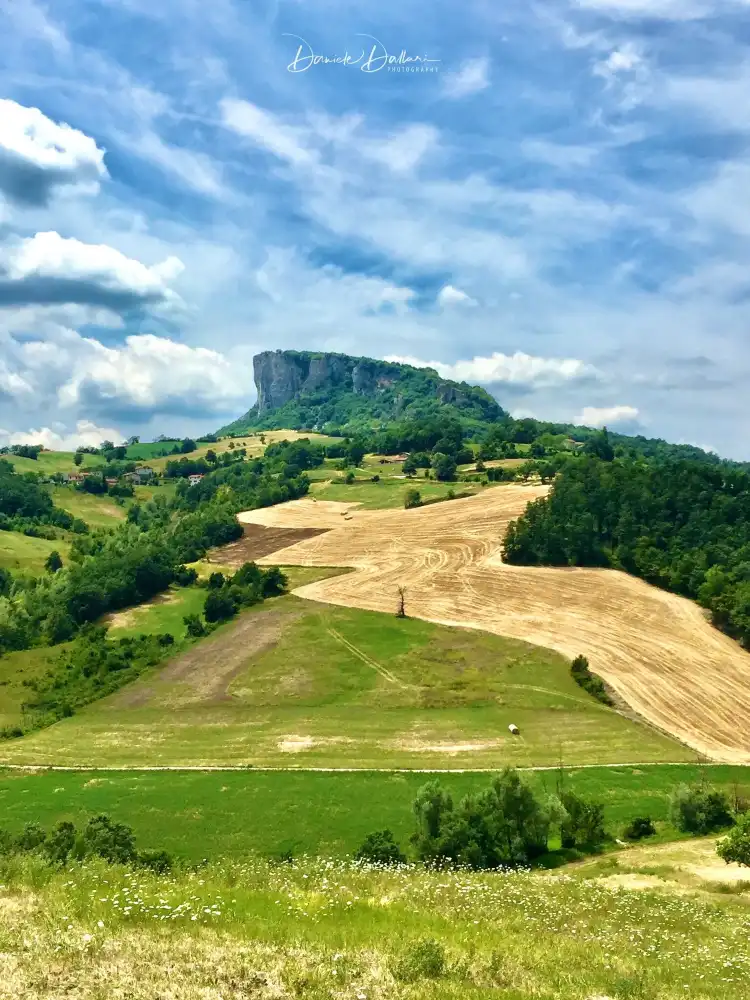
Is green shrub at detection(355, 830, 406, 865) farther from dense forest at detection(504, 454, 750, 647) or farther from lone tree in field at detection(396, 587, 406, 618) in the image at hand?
dense forest at detection(504, 454, 750, 647)

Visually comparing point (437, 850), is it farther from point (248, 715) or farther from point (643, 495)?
point (643, 495)

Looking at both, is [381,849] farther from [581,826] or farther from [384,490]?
[384,490]

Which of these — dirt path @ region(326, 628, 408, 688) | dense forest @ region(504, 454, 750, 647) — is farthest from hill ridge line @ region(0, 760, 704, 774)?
dense forest @ region(504, 454, 750, 647)

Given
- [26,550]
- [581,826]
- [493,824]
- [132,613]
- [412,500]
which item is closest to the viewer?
[493,824]

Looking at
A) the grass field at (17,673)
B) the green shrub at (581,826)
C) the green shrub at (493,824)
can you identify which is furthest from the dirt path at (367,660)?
the grass field at (17,673)

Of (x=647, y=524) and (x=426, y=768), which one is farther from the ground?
(x=647, y=524)

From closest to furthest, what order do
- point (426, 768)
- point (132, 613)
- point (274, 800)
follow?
point (274, 800), point (426, 768), point (132, 613)

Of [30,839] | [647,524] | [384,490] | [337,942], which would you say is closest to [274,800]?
[30,839]

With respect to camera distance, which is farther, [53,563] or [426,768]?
[53,563]
